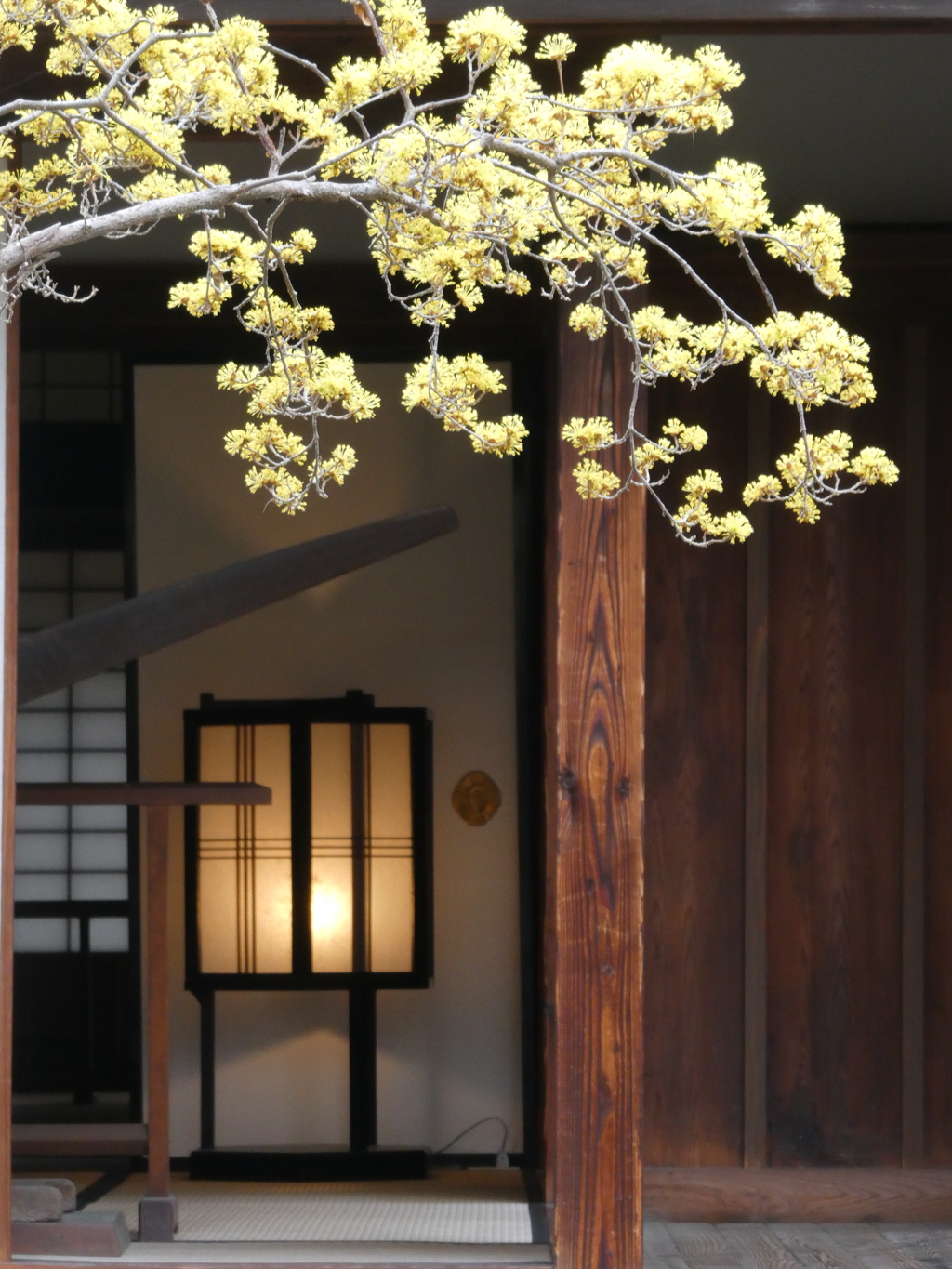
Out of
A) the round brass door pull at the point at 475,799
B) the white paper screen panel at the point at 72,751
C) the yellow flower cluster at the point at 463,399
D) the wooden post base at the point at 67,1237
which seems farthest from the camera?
the white paper screen panel at the point at 72,751

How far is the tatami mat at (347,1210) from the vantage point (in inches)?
147

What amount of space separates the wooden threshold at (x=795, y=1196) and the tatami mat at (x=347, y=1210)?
45 cm

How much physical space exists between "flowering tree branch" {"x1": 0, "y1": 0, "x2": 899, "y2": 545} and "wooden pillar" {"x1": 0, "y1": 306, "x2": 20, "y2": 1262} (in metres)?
0.75

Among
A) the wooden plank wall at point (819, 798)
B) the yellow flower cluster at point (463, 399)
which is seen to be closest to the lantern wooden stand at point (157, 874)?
the wooden plank wall at point (819, 798)

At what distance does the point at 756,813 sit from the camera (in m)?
4.34

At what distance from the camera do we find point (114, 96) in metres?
2.17

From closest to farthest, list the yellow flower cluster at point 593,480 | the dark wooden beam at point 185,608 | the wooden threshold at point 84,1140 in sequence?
the yellow flower cluster at point 593,480 → the dark wooden beam at point 185,608 → the wooden threshold at point 84,1140

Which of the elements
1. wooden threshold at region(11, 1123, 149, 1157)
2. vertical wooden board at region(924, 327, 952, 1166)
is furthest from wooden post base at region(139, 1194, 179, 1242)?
vertical wooden board at region(924, 327, 952, 1166)

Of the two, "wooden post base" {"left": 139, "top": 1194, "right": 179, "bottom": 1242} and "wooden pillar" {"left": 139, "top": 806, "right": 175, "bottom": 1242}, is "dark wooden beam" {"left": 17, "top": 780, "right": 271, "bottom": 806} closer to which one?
"wooden pillar" {"left": 139, "top": 806, "right": 175, "bottom": 1242}

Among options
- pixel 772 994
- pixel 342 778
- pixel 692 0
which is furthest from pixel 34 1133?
pixel 692 0

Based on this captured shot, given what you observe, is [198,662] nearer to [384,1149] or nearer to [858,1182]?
[384,1149]

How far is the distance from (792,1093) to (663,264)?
2630 millimetres

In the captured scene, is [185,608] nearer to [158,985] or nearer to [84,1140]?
[158,985]

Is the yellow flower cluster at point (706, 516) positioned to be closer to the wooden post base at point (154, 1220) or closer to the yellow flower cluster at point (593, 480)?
the yellow flower cluster at point (593, 480)
